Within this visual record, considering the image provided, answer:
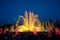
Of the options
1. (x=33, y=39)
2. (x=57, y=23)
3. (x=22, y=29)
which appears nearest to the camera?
(x=33, y=39)

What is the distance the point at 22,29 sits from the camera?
30.0 meters

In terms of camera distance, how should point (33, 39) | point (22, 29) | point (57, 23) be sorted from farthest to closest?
point (57, 23)
point (22, 29)
point (33, 39)

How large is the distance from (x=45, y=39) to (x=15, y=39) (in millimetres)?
2394

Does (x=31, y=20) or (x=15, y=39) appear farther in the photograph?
(x=31, y=20)

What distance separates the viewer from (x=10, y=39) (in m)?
16.9

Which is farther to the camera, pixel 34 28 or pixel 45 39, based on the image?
pixel 34 28

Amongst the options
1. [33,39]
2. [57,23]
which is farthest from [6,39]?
[57,23]

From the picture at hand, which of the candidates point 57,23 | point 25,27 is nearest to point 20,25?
point 25,27

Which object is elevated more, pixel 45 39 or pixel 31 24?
pixel 31 24

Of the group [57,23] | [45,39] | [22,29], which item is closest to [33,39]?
[45,39]

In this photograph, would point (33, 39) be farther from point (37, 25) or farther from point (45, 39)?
point (37, 25)

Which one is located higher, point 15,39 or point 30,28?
point 30,28

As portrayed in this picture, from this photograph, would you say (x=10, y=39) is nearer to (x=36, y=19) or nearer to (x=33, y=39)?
(x=33, y=39)

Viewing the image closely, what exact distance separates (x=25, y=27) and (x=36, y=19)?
2027mm
